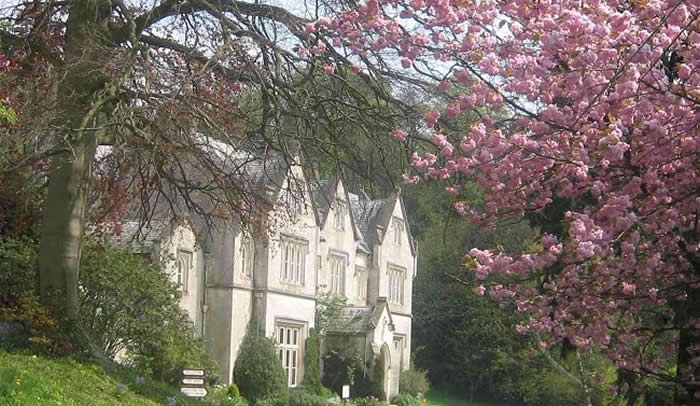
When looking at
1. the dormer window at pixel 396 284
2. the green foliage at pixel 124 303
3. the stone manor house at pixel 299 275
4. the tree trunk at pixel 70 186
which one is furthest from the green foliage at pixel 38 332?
the dormer window at pixel 396 284

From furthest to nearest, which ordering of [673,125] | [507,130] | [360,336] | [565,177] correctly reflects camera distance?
1. [360,336]
2. [507,130]
3. [565,177]
4. [673,125]

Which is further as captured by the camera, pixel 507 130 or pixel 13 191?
pixel 13 191

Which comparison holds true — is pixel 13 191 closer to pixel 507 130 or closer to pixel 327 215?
pixel 507 130

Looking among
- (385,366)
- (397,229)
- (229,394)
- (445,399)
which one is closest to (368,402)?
(385,366)

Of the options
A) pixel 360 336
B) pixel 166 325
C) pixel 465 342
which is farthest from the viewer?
pixel 465 342

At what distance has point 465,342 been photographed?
52438 millimetres

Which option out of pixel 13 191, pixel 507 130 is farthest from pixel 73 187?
pixel 507 130

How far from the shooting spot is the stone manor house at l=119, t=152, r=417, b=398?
3344cm

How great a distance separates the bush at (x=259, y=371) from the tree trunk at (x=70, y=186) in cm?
1596

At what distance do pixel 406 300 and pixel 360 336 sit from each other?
880 centimetres

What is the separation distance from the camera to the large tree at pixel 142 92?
15359 mm

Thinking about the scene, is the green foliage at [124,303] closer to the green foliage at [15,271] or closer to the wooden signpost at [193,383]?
the wooden signpost at [193,383]

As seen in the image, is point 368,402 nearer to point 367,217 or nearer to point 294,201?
point 367,217

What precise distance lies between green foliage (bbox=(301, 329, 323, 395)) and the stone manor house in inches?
8.9
